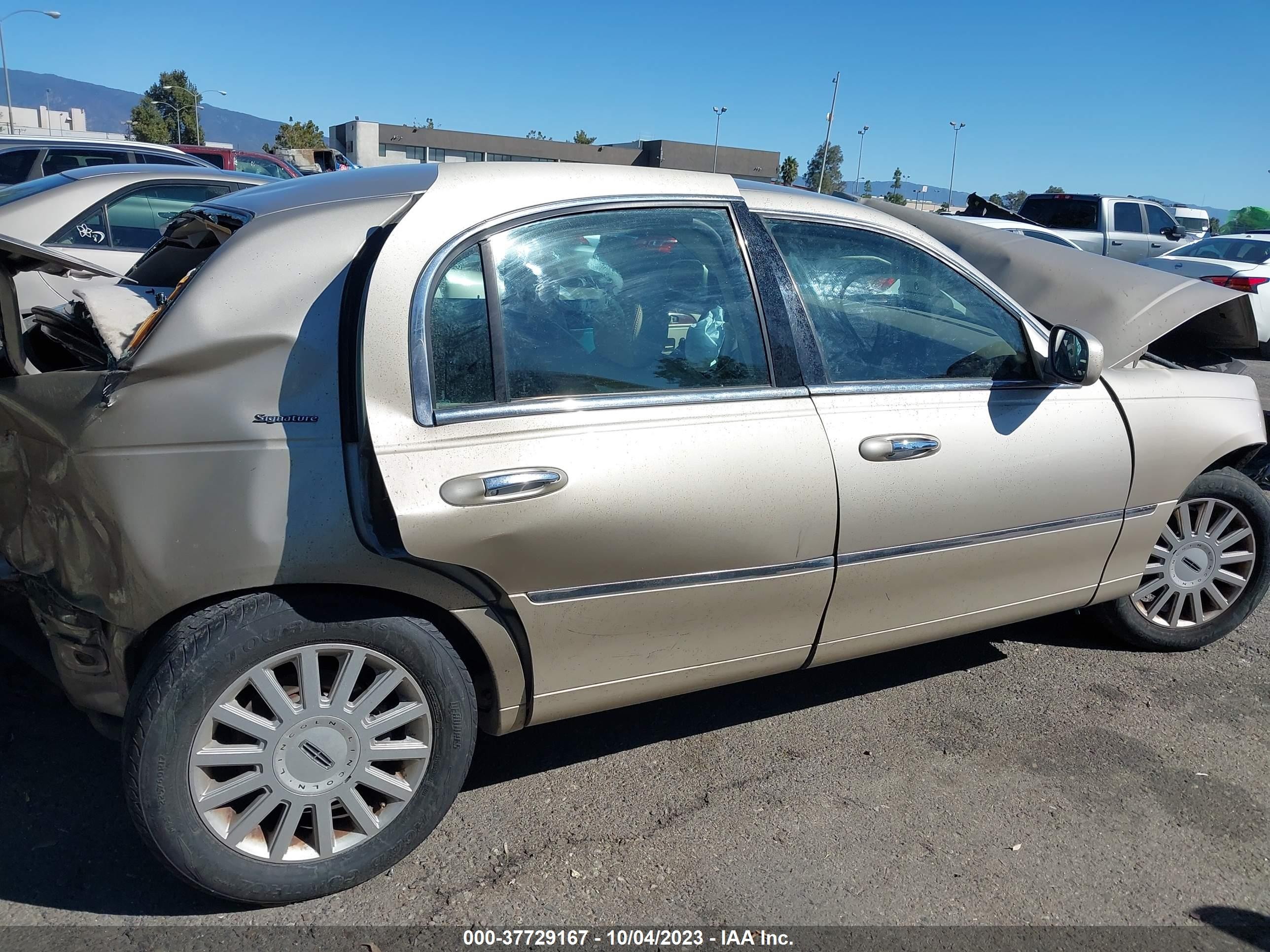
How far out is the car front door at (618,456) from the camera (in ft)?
8.25

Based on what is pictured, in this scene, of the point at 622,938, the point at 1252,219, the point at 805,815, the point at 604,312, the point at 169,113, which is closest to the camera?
the point at 622,938

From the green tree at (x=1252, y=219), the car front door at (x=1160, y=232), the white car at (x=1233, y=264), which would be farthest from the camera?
the green tree at (x=1252, y=219)

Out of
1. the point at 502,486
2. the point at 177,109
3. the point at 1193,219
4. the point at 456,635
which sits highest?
the point at 177,109

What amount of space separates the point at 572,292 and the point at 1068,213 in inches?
699

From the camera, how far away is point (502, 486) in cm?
250

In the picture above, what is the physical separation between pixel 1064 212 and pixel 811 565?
17531 mm

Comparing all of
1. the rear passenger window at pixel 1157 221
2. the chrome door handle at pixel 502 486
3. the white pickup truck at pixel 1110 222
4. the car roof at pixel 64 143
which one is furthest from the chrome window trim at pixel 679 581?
the rear passenger window at pixel 1157 221

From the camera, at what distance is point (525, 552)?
8.39 feet

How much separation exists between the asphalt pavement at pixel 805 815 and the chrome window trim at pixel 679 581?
2.38ft

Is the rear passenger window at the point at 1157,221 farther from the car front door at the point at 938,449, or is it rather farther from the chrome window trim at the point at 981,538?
the car front door at the point at 938,449

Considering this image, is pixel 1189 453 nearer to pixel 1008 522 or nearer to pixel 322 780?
pixel 1008 522

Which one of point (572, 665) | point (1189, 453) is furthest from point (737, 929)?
point (1189, 453)

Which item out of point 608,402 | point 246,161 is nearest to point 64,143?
point 246,161

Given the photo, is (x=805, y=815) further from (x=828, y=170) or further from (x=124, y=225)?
(x=828, y=170)
